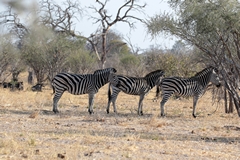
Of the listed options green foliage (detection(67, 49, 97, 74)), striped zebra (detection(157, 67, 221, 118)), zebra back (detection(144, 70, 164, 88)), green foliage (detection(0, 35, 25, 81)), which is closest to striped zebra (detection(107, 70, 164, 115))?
zebra back (detection(144, 70, 164, 88))

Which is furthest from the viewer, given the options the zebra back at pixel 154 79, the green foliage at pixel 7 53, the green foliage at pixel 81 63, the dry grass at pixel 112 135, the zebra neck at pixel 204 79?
the green foliage at pixel 81 63

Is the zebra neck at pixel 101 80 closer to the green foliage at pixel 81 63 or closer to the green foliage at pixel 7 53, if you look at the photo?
the green foliage at pixel 7 53

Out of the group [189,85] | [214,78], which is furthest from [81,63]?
[214,78]

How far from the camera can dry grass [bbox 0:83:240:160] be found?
6957mm

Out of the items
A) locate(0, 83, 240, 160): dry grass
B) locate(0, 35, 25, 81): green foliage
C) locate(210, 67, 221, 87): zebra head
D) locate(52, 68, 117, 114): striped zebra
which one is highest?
locate(0, 35, 25, 81): green foliage

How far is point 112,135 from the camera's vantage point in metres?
9.07

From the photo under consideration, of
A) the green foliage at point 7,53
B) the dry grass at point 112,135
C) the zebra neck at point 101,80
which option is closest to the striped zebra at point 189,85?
the dry grass at point 112,135

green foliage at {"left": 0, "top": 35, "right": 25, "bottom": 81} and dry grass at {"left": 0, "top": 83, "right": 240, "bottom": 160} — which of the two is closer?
dry grass at {"left": 0, "top": 83, "right": 240, "bottom": 160}

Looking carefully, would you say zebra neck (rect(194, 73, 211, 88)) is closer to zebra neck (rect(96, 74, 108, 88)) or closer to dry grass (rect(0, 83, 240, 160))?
dry grass (rect(0, 83, 240, 160))

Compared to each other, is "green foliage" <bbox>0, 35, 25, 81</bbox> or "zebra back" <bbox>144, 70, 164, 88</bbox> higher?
"green foliage" <bbox>0, 35, 25, 81</bbox>

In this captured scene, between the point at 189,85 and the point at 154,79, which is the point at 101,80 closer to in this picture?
the point at 154,79

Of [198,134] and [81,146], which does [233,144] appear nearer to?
[198,134]

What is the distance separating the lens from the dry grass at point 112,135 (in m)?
6.96

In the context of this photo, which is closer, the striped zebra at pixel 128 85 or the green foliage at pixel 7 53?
the striped zebra at pixel 128 85
